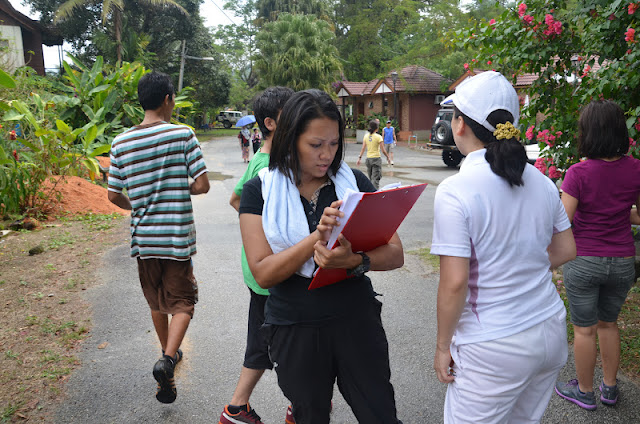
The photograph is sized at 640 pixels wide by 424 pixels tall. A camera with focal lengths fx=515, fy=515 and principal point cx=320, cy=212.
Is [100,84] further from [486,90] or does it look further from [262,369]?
[486,90]

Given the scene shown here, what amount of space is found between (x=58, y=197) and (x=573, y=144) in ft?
27.9

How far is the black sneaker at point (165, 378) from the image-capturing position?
2934 mm

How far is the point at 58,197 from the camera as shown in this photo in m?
9.35

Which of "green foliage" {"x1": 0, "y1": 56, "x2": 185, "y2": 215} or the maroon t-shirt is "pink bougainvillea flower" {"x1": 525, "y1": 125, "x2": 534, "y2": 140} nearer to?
the maroon t-shirt

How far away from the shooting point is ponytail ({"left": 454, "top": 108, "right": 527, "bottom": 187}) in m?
1.78

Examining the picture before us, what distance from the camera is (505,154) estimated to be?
1.79m

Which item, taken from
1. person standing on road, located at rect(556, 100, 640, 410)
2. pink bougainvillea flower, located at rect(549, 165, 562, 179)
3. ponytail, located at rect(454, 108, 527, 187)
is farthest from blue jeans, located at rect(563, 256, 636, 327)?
pink bougainvillea flower, located at rect(549, 165, 562, 179)

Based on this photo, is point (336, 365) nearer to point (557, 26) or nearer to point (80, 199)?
point (557, 26)

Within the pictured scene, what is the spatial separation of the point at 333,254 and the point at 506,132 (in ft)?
2.43

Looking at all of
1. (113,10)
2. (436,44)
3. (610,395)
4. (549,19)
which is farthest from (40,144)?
(436,44)

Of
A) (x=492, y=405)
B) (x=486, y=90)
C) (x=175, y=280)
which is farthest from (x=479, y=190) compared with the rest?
(x=175, y=280)

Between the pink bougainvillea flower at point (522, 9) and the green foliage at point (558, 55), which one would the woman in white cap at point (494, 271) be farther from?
the pink bougainvillea flower at point (522, 9)

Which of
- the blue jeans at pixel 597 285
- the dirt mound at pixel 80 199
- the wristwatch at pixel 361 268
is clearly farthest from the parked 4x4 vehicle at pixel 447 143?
the wristwatch at pixel 361 268

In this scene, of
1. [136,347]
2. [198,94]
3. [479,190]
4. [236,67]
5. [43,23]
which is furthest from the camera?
[236,67]
